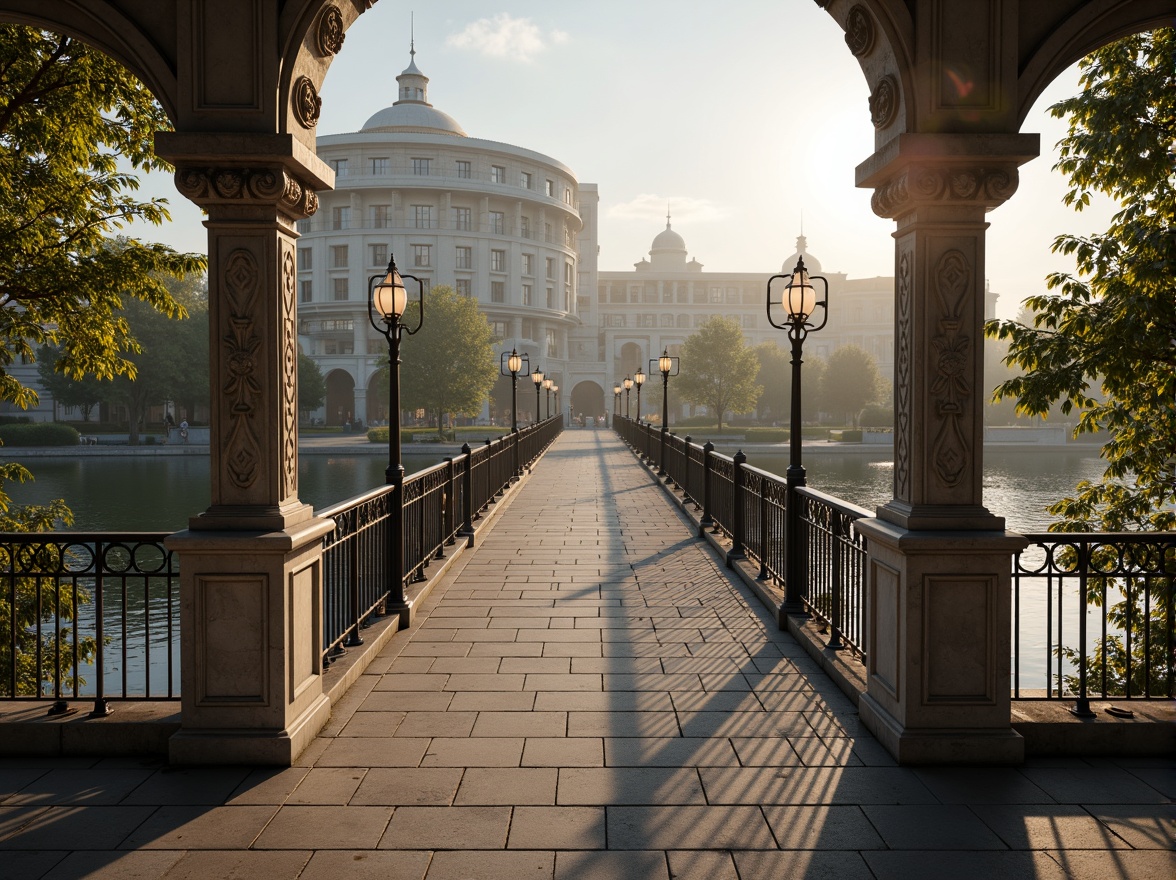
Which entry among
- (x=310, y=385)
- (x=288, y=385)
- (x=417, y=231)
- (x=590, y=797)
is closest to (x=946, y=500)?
(x=590, y=797)

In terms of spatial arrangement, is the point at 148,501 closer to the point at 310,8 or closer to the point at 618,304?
the point at 310,8

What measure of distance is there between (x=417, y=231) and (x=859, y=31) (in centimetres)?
7723

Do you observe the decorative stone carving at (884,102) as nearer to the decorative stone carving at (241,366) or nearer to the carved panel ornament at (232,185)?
the carved panel ornament at (232,185)

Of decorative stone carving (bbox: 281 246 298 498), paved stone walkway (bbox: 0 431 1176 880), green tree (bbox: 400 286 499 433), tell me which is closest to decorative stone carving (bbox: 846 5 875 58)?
decorative stone carving (bbox: 281 246 298 498)

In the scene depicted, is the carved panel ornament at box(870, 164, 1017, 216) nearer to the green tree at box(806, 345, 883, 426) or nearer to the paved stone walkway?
the paved stone walkway

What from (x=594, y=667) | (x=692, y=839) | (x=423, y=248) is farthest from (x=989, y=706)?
(x=423, y=248)

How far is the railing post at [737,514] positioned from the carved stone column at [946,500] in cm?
567

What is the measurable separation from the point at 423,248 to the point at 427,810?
260 feet

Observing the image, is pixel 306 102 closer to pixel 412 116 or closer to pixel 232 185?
pixel 232 185

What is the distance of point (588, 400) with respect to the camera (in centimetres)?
10656

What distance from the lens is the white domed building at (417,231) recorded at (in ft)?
255

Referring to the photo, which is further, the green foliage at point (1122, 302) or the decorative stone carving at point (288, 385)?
the green foliage at point (1122, 302)

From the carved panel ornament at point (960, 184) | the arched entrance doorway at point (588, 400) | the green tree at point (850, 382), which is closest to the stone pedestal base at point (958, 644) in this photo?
the carved panel ornament at point (960, 184)

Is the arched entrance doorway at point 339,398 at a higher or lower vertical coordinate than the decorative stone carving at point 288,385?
higher
